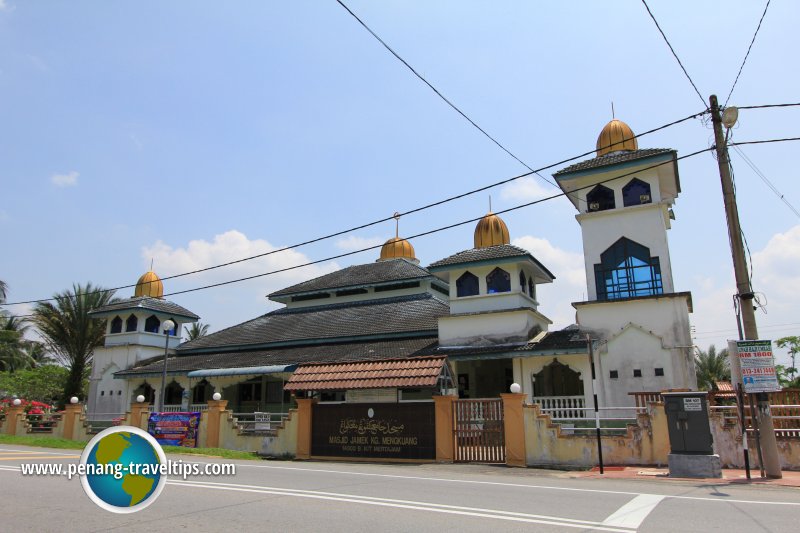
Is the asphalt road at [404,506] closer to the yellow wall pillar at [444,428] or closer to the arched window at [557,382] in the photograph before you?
the yellow wall pillar at [444,428]

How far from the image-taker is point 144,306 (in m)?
30.7

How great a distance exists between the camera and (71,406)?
25.2m

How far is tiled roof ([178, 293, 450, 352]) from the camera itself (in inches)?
992

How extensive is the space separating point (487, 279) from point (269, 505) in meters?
15.9

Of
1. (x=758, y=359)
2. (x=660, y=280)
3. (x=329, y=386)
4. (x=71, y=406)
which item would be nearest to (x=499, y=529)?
(x=758, y=359)

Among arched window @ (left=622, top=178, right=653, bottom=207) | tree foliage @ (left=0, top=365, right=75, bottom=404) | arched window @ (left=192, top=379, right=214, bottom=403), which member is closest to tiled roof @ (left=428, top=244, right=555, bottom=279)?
arched window @ (left=622, top=178, right=653, bottom=207)

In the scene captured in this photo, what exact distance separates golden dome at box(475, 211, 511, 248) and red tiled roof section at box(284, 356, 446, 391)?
7839 mm

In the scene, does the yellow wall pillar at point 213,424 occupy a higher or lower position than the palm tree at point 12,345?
lower

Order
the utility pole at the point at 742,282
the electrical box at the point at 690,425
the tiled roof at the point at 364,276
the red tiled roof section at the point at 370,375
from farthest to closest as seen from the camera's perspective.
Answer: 1. the tiled roof at the point at 364,276
2. the red tiled roof section at the point at 370,375
3. the electrical box at the point at 690,425
4. the utility pole at the point at 742,282

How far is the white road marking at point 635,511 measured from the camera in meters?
6.42

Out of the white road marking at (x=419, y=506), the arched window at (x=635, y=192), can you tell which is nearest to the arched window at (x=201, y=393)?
the white road marking at (x=419, y=506)

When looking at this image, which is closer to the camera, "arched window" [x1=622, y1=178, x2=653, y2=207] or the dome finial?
"arched window" [x1=622, y1=178, x2=653, y2=207]

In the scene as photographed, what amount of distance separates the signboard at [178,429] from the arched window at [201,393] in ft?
27.4

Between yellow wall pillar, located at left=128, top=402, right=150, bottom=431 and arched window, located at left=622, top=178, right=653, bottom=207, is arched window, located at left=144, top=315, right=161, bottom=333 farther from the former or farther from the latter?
arched window, located at left=622, top=178, right=653, bottom=207
